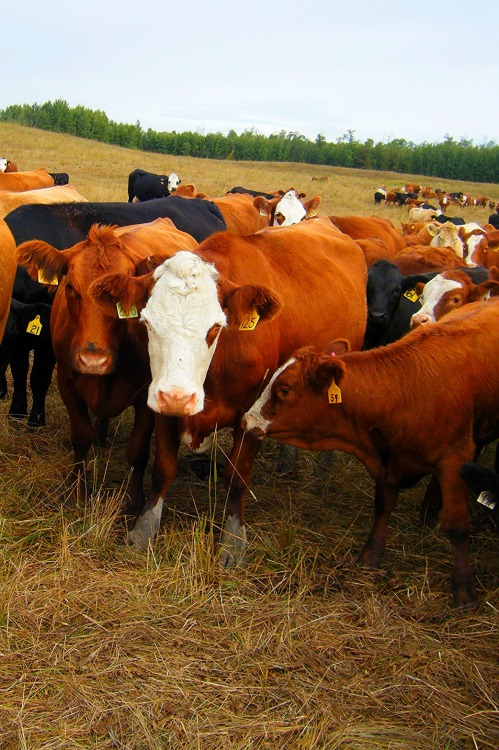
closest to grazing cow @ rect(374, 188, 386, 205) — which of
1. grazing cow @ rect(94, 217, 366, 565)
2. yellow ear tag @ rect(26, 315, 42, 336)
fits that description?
grazing cow @ rect(94, 217, 366, 565)

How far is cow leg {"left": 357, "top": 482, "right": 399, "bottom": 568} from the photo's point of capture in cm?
436

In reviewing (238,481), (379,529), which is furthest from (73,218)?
(379,529)

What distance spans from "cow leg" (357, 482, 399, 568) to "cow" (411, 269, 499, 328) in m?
2.04

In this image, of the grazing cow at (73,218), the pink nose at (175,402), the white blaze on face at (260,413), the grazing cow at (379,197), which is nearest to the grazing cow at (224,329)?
the pink nose at (175,402)

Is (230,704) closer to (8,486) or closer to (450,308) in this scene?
(8,486)

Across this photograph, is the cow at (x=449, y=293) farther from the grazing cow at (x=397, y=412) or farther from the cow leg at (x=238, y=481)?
the cow leg at (x=238, y=481)

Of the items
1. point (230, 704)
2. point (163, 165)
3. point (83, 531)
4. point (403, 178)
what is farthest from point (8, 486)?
point (403, 178)

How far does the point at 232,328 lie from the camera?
4.16 meters

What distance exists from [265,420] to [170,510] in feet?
3.23

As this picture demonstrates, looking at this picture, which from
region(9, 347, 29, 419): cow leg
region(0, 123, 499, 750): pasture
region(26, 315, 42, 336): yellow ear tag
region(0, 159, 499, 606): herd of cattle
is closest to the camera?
region(0, 123, 499, 750): pasture

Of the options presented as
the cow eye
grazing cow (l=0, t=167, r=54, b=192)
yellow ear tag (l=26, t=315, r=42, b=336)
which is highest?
the cow eye

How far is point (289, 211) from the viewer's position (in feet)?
45.5

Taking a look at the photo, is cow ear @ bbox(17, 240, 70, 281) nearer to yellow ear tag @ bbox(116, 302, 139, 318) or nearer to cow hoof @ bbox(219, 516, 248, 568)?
yellow ear tag @ bbox(116, 302, 139, 318)

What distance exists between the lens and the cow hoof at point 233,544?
4.20 m
